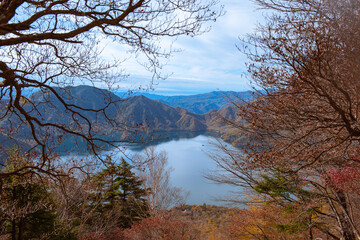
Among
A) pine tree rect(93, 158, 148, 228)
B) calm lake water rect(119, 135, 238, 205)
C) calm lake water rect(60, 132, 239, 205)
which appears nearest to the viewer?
pine tree rect(93, 158, 148, 228)

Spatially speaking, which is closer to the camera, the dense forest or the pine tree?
the dense forest

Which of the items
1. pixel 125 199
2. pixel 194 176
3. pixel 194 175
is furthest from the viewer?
pixel 194 175

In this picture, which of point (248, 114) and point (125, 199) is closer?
point (248, 114)

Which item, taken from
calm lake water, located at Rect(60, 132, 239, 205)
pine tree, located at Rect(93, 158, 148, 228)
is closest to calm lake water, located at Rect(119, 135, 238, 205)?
calm lake water, located at Rect(60, 132, 239, 205)

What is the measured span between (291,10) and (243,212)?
8037mm

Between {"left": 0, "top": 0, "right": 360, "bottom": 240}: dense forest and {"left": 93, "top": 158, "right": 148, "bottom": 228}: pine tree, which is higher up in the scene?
{"left": 0, "top": 0, "right": 360, "bottom": 240}: dense forest

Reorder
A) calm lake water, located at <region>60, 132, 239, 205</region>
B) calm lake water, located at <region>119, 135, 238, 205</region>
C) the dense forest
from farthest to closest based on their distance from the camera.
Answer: calm lake water, located at <region>119, 135, 238, 205</region> < calm lake water, located at <region>60, 132, 239, 205</region> < the dense forest

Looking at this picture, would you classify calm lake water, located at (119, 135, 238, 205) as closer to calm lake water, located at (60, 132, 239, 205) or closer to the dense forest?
calm lake water, located at (60, 132, 239, 205)

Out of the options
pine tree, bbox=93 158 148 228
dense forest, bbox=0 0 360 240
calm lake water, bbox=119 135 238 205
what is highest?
dense forest, bbox=0 0 360 240

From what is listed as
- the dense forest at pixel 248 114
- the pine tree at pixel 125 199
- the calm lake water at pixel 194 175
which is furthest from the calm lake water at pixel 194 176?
the dense forest at pixel 248 114

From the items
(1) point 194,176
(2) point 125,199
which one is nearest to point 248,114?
(2) point 125,199

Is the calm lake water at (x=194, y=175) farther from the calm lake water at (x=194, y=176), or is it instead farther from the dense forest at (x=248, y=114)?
the dense forest at (x=248, y=114)

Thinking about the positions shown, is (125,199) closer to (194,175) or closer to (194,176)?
(194,176)

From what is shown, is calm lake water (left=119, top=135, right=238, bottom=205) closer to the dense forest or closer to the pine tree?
the pine tree
